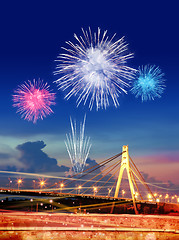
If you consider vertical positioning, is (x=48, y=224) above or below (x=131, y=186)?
below

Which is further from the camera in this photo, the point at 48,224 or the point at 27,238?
the point at 48,224

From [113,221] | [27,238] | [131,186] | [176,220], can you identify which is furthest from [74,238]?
[131,186]

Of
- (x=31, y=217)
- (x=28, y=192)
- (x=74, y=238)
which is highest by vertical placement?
(x=28, y=192)

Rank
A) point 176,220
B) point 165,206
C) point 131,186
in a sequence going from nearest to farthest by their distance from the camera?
point 176,220
point 131,186
point 165,206

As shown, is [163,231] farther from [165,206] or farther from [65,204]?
[65,204]

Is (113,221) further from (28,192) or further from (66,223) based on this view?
(28,192)

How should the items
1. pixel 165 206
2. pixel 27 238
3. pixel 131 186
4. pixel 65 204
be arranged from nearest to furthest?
pixel 27 238, pixel 131 186, pixel 165 206, pixel 65 204

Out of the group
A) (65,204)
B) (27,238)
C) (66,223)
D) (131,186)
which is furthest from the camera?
(65,204)

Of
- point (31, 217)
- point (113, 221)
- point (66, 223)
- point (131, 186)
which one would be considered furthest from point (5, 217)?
point (131, 186)

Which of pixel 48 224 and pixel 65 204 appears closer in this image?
pixel 48 224
